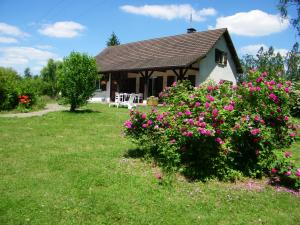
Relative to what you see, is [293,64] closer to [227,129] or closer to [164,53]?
[164,53]

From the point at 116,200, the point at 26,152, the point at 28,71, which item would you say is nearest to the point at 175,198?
the point at 116,200

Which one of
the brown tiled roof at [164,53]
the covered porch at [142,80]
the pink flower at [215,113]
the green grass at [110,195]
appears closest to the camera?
the green grass at [110,195]

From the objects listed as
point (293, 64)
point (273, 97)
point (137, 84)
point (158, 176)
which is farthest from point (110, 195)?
point (293, 64)

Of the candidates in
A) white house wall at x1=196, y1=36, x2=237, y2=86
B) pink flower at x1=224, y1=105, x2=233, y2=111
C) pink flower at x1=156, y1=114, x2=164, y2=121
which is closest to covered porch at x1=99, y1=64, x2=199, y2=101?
white house wall at x1=196, y1=36, x2=237, y2=86

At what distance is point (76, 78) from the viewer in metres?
14.8

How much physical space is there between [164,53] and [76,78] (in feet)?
36.3

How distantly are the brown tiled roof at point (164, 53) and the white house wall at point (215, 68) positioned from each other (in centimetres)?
60

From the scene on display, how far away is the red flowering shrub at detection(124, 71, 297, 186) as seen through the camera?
18.8 feet

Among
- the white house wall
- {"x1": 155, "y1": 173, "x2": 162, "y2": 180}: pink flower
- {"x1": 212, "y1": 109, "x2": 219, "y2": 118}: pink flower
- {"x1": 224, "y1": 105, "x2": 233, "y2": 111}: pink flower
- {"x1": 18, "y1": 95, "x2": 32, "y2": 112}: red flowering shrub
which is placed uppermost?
the white house wall

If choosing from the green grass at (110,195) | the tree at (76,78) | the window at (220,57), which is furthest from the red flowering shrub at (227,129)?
the window at (220,57)

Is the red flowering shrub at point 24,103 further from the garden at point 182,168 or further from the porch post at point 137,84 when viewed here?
the porch post at point 137,84

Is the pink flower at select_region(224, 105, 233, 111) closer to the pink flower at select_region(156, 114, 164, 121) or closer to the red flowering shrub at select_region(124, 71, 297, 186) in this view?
the red flowering shrub at select_region(124, 71, 297, 186)

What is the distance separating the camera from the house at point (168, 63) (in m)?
22.5

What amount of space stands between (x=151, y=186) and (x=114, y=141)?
3.87 m
